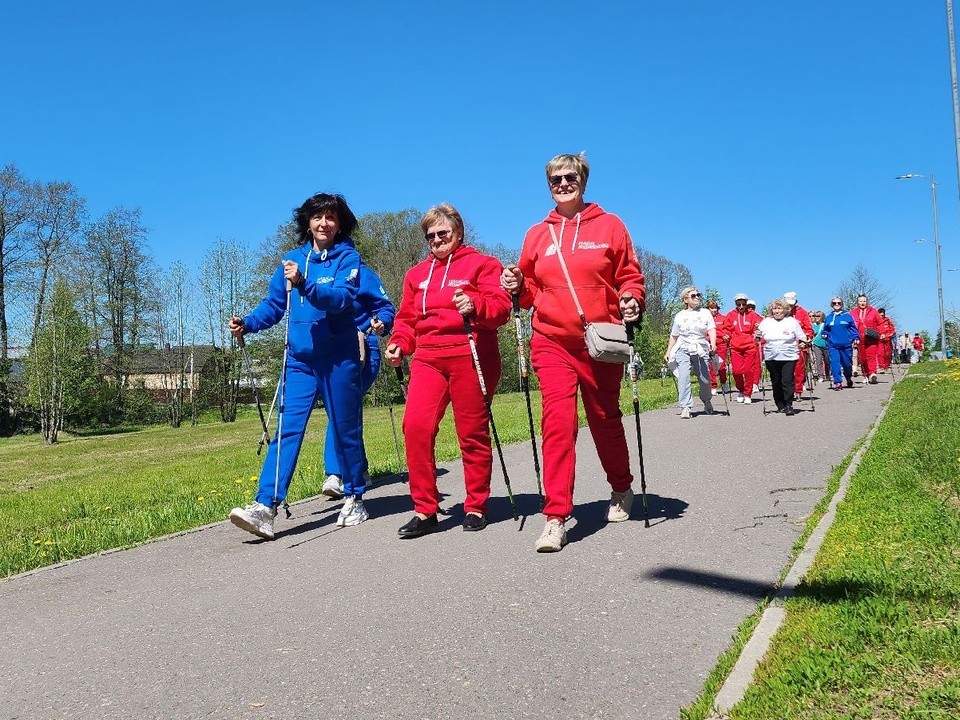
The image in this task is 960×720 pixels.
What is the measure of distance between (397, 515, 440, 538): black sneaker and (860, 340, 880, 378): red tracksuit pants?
19.4 meters

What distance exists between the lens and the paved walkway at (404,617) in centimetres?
329

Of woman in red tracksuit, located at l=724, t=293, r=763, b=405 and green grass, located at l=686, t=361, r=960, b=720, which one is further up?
woman in red tracksuit, located at l=724, t=293, r=763, b=405

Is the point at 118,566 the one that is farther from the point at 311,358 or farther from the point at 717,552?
the point at 717,552

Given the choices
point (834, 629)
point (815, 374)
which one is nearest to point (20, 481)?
point (834, 629)

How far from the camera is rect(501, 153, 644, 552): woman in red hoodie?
18.2 ft

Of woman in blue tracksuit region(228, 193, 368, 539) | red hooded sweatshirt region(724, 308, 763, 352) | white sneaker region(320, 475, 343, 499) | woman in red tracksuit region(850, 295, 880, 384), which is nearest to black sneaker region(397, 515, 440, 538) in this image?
woman in blue tracksuit region(228, 193, 368, 539)

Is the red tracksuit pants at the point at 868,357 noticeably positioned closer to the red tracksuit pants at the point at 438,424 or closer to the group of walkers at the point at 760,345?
the group of walkers at the point at 760,345

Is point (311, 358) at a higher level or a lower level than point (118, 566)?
higher

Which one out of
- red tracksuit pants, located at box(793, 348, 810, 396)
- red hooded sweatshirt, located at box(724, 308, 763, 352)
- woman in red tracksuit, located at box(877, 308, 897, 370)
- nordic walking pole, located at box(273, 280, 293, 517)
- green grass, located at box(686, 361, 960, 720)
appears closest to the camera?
green grass, located at box(686, 361, 960, 720)

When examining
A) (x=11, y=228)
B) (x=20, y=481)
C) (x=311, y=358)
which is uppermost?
(x=11, y=228)

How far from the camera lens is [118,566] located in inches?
232

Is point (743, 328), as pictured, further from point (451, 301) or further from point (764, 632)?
point (764, 632)

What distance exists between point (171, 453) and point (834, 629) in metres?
19.2

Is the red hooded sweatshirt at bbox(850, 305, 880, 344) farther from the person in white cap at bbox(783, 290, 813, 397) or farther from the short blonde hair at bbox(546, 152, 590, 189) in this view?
the short blonde hair at bbox(546, 152, 590, 189)
